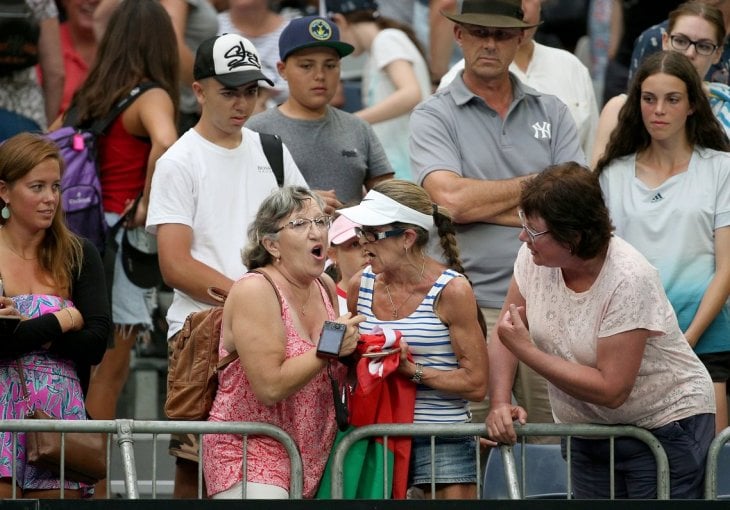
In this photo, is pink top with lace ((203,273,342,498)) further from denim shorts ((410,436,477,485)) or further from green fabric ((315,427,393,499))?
denim shorts ((410,436,477,485))

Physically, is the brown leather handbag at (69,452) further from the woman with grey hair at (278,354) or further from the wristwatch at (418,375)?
the wristwatch at (418,375)

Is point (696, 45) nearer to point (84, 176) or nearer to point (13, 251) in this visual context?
point (84, 176)

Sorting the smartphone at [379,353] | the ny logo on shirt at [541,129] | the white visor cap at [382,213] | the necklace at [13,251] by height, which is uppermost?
the ny logo on shirt at [541,129]

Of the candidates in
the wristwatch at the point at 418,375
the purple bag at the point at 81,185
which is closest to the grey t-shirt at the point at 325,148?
the purple bag at the point at 81,185

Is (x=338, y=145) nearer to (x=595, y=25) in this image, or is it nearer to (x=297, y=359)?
(x=297, y=359)

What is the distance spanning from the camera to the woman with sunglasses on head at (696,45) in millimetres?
7387

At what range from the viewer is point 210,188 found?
21.5 feet

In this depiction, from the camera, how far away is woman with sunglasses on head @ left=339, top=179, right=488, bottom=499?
5.72 m

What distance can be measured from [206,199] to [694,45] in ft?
8.37

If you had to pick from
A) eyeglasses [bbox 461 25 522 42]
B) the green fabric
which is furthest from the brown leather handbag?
eyeglasses [bbox 461 25 522 42]

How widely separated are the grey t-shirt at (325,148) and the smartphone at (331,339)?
1.99 meters

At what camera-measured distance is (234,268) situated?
6.61 m

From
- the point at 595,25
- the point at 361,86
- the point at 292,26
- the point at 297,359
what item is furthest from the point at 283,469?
the point at 595,25

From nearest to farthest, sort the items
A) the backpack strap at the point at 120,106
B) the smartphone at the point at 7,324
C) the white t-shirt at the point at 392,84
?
the smartphone at the point at 7,324 → the backpack strap at the point at 120,106 → the white t-shirt at the point at 392,84
